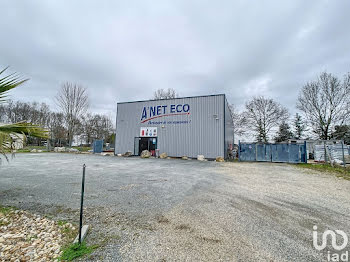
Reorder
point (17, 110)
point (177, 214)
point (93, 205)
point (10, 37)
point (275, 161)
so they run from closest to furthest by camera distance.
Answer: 1. point (177, 214)
2. point (93, 205)
3. point (10, 37)
4. point (275, 161)
5. point (17, 110)

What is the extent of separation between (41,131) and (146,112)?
1526 centimetres

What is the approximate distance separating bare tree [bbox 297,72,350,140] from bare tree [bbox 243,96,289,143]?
4.82 m

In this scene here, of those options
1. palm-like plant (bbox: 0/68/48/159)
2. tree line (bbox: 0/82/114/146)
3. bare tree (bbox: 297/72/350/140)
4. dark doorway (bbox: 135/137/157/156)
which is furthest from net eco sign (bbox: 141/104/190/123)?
bare tree (bbox: 297/72/350/140)

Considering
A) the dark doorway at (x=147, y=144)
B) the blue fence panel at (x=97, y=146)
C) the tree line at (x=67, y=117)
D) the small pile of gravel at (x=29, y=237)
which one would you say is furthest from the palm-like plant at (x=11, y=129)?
the blue fence panel at (x=97, y=146)

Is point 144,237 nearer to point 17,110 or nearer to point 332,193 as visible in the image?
point 332,193

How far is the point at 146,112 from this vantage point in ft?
59.8

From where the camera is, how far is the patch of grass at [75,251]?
6.21 ft

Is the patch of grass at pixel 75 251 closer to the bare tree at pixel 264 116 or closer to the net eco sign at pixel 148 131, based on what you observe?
the net eco sign at pixel 148 131

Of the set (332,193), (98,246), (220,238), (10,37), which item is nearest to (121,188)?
(98,246)

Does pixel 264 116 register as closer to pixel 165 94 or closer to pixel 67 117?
pixel 165 94

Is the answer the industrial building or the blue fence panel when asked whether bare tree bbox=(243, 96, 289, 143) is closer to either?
the industrial building

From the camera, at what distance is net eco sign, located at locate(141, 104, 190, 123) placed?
16.5 m

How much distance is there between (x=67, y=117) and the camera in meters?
26.3

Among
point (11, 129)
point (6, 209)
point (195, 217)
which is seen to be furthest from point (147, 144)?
point (195, 217)
